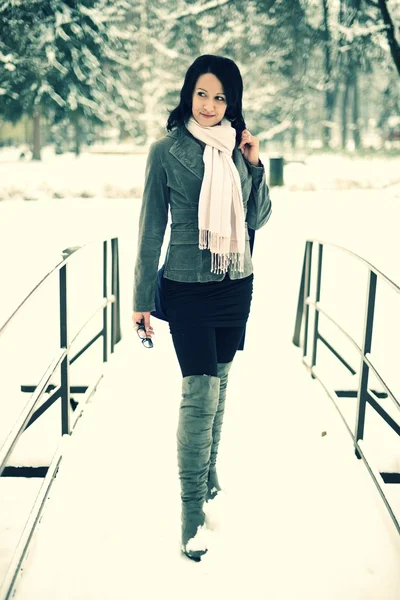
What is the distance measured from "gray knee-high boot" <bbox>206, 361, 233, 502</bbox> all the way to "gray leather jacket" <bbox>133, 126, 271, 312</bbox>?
0.39m

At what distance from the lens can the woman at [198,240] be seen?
2387 millimetres

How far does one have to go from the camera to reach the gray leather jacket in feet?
7.82

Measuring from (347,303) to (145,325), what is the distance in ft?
18.2

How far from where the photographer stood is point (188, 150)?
7.89 ft

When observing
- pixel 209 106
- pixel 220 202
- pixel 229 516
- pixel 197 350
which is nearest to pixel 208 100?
pixel 209 106

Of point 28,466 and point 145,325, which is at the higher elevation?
point 145,325

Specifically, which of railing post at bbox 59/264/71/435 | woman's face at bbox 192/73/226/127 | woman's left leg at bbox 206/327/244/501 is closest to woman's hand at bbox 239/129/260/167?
woman's face at bbox 192/73/226/127

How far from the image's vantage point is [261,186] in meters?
2.61

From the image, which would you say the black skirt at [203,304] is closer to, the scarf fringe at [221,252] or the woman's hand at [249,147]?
the scarf fringe at [221,252]

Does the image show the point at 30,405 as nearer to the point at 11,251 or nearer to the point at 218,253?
the point at 218,253

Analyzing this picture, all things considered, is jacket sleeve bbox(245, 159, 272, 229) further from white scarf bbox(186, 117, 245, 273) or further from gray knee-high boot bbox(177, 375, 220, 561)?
gray knee-high boot bbox(177, 375, 220, 561)

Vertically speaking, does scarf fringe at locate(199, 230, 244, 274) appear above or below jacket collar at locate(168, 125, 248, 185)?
below

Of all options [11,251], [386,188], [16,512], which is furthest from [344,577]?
[386,188]

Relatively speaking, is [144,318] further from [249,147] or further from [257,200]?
[249,147]
